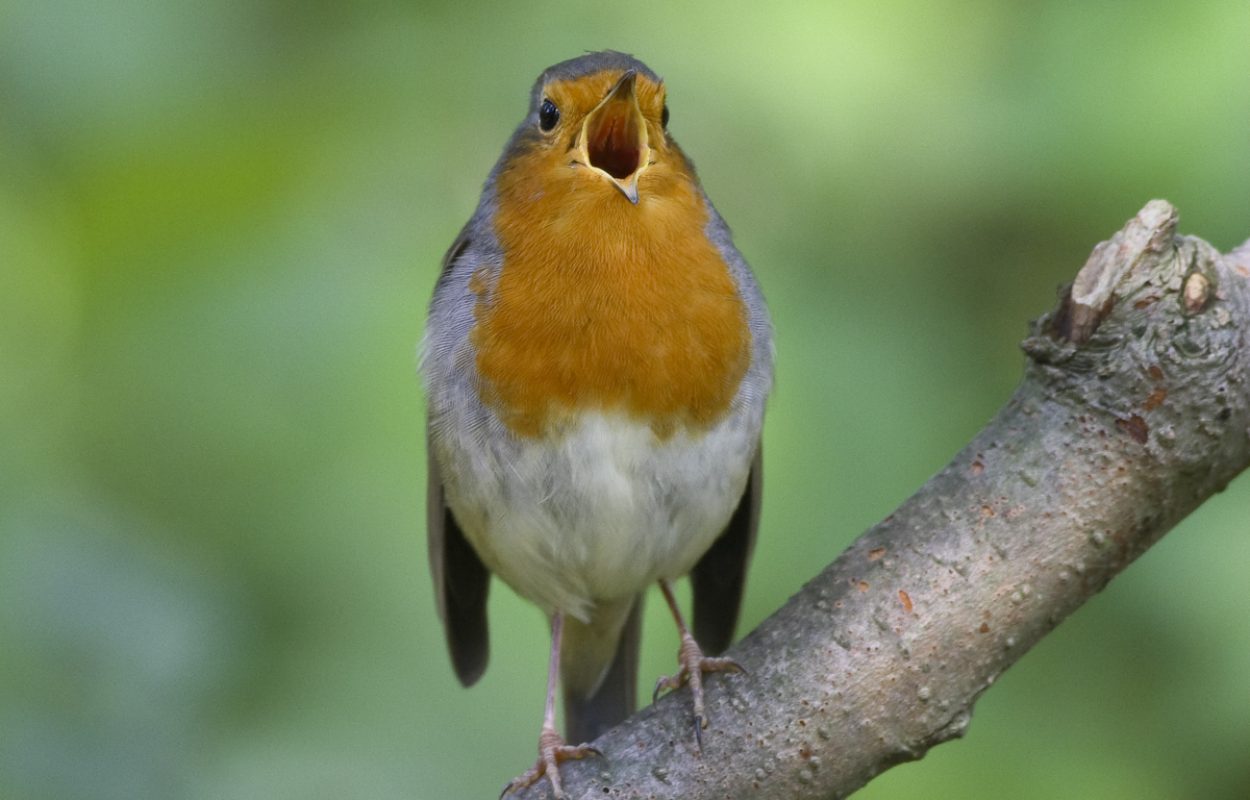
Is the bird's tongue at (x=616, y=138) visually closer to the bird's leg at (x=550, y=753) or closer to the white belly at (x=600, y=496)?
the white belly at (x=600, y=496)

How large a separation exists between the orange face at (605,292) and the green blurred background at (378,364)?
0.62ft

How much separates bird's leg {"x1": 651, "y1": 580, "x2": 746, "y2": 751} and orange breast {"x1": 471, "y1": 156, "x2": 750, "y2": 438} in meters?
0.45

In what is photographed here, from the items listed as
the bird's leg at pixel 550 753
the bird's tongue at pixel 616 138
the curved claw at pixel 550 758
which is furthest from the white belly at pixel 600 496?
the bird's tongue at pixel 616 138

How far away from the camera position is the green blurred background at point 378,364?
9.49 ft

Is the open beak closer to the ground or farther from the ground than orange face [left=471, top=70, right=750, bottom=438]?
farther from the ground

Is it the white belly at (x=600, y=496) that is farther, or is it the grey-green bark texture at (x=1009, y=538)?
the white belly at (x=600, y=496)

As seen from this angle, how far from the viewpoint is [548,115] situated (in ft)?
10.4

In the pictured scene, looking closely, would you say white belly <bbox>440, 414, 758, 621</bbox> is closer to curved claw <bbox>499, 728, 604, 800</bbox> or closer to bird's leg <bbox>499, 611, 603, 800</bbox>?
bird's leg <bbox>499, 611, 603, 800</bbox>

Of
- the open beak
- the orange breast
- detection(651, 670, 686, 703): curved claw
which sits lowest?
detection(651, 670, 686, 703): curved claw

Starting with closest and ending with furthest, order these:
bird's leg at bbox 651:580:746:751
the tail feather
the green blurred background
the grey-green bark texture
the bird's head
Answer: the grey-green bark texture → bird's leg at bbox 651:580:746:751 → the green blurred background → the bird's head → the tail feather

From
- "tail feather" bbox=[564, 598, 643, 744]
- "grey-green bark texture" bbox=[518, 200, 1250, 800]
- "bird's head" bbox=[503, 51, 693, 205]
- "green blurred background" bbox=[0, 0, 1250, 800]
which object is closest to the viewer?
"grey-green bark texture" bbox=[518, 200, 1250, 800]

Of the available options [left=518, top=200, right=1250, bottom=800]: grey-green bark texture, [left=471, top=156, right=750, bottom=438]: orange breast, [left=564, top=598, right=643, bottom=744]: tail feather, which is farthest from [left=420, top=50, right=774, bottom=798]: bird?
[left=564, top=598, right=643, bottom=744]: tail feather

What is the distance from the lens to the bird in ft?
9.55

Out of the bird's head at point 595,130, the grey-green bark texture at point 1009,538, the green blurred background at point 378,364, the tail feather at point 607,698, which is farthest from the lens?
the tail feather at point 607,698
